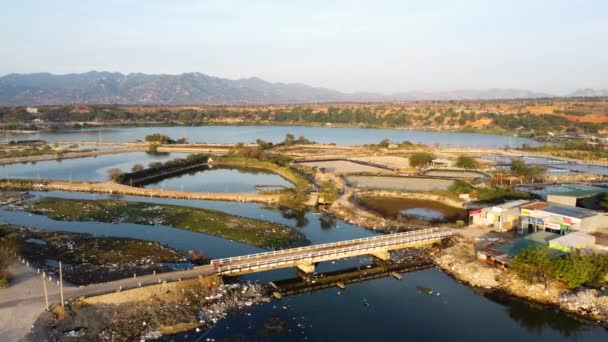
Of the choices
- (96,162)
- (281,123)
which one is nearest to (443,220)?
(96,162)

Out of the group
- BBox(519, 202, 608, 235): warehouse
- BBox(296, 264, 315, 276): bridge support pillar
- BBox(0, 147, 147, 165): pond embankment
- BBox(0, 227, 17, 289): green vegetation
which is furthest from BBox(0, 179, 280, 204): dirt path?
BBox(519, 202, 608, 235): warehouse

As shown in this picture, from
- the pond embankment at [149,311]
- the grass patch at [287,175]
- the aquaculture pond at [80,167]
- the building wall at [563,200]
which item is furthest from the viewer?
the aquaculture pond at [80,167]

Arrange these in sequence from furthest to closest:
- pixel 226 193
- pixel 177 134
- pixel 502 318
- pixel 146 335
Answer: pixel 177 134 < pixel 226 193 < pixel 502 318 < pixel 146 335

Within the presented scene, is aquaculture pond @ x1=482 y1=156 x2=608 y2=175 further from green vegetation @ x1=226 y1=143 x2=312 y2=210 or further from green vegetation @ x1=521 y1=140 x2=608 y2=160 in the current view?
green vegetation @ x1=226 y1=143 x2=312 y2=210

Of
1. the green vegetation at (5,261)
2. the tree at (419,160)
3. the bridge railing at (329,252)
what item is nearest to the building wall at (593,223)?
the bridge railing at (329,252)

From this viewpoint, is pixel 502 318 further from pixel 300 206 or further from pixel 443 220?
pixel 300 206

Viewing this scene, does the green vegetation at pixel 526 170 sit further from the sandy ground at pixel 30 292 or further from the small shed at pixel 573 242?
the sandy ground at pixel 30 292

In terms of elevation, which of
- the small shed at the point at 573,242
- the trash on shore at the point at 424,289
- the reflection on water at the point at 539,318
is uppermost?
the small shed at the point at 573,242
